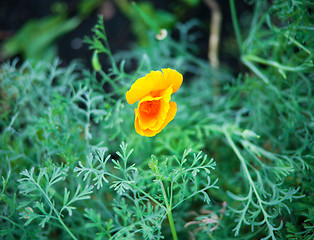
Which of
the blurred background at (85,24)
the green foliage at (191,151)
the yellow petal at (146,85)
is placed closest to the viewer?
the yellow petal at (146,85)

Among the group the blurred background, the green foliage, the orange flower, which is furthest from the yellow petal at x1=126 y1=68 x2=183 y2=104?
the blurred background

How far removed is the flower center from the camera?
87 centimetres

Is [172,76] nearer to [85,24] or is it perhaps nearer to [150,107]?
[150,107]

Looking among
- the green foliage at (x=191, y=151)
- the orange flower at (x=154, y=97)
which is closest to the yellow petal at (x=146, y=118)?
the orange flower at (x=154, y=97)

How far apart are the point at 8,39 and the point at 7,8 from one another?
0.36 metres

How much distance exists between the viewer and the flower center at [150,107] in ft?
2.85

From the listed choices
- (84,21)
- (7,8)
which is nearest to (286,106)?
(84,21)

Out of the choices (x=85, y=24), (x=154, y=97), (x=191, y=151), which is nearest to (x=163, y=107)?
(x=154, y=97)

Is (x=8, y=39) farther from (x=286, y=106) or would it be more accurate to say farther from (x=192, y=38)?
(x=286, y=106)

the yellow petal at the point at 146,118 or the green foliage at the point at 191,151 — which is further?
the green foliage at the point at 191,151

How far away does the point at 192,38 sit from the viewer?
6.59ft

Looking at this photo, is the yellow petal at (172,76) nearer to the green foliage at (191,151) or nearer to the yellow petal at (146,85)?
the yellow petal at (146,85)

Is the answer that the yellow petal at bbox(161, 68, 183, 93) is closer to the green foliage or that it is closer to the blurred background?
the green foliage

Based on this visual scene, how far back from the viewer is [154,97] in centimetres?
86
